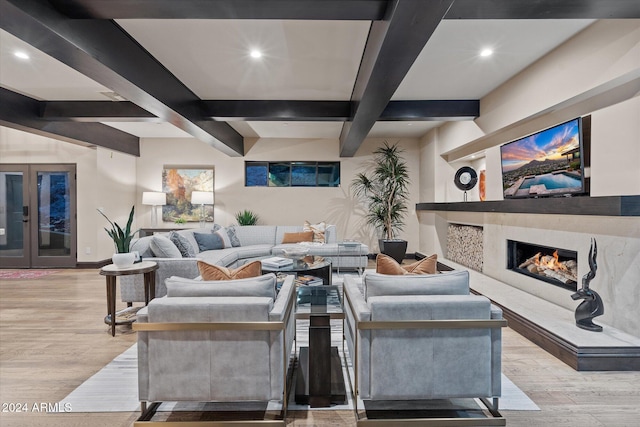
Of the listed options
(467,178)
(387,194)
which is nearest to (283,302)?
(467,178)

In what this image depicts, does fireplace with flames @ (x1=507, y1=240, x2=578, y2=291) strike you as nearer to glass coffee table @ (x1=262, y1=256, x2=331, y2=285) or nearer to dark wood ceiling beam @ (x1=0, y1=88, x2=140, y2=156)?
glass coffee table @ (x1=262, y1=256, x2=331, y2=285)

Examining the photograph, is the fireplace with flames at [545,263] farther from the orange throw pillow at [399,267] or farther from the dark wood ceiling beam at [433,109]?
the orange throw pillow at [399,267]

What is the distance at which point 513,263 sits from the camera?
4305 millimetres

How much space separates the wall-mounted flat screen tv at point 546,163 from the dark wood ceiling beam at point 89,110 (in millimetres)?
4610

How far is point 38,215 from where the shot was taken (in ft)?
20.9

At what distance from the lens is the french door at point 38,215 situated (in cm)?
634

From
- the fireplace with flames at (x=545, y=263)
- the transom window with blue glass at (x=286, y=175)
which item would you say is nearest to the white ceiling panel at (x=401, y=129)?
the transom window with blue glass at (x=286, y=175)

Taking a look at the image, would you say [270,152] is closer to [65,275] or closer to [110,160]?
[110,160]

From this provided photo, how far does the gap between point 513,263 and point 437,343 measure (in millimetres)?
3119

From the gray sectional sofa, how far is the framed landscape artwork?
1.61 m

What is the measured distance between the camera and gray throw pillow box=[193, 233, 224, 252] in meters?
5.32

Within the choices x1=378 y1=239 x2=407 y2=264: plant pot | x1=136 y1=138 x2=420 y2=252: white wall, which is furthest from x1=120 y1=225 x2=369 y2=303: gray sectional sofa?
x1=378 y1=239 x2=407 y2=264: plant pot

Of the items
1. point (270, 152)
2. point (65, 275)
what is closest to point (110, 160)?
point (65, 275)

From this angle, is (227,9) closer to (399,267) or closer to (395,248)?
(399,267)
